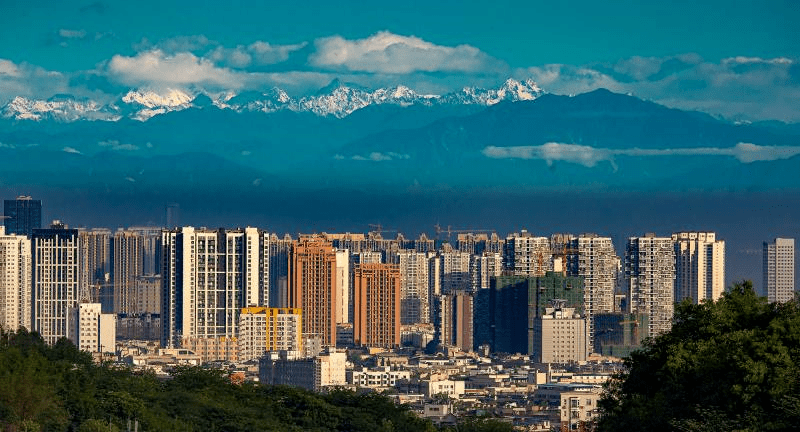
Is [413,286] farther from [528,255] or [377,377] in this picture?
[377,377]

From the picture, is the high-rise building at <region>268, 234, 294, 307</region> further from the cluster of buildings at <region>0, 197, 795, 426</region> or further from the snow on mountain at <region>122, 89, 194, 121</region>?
the snow on mountain at <region>122, 89, 194, 121</region>

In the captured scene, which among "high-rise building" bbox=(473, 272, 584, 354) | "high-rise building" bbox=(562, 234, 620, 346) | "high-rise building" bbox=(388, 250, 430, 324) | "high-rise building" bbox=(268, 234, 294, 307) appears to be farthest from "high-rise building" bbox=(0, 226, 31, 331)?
"high-rise building" bbox=(562, 234, 620, 346)

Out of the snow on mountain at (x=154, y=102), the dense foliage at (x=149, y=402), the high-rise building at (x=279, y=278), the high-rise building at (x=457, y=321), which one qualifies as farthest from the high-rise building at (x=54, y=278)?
the snow on mountain at (x=154, y=102)

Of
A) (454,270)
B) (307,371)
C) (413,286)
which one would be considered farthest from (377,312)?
(307,371)

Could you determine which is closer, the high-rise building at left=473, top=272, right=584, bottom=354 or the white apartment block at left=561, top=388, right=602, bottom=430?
the white apartment block at left=561, top=388, right=602, bottom=430

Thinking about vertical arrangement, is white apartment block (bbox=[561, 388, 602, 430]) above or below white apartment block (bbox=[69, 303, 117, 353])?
below

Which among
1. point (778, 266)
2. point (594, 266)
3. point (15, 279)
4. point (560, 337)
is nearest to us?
point (15, 279)
